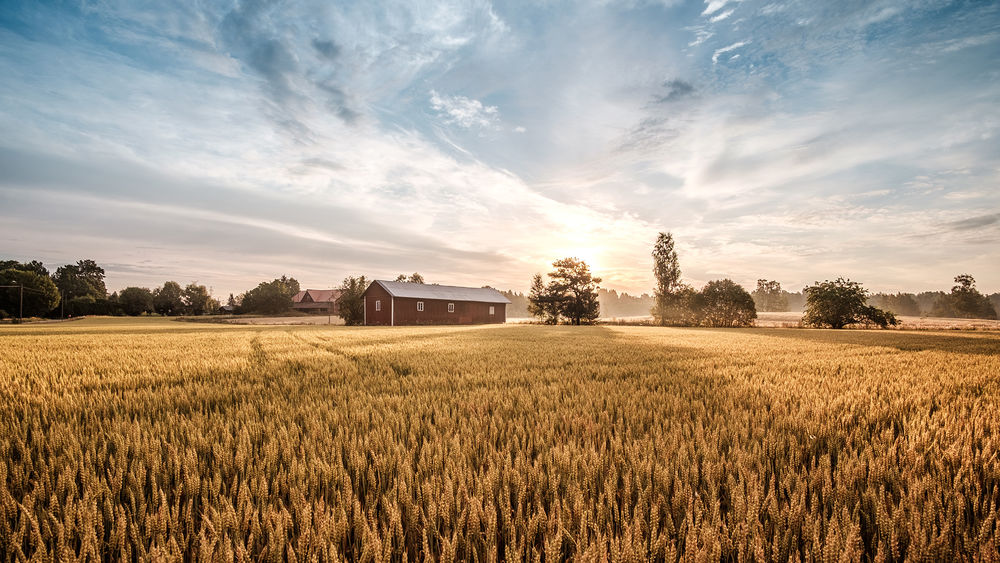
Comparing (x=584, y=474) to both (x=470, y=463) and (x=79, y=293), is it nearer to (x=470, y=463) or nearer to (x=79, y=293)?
(x=470, y=463)

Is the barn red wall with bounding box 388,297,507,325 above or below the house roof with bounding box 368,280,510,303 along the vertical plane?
Answer: below

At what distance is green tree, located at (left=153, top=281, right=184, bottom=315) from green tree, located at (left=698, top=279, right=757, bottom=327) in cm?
10747

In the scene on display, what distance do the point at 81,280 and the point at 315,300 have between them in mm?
59706

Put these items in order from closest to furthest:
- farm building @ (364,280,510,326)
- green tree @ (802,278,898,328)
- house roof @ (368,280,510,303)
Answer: green tree @ (802,278,898,328)
farm building @ (364,280,510,326)
house roof @ (368,280,510,303)

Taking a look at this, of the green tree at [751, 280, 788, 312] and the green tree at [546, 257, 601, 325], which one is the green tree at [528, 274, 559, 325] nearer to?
the green tree at [546, 257, 601, 325]

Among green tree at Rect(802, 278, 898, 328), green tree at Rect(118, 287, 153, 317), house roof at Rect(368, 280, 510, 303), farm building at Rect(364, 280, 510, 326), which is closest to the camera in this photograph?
green tree at Rect(802, 278, 898, 328)

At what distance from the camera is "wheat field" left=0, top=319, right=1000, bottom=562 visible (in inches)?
68.6

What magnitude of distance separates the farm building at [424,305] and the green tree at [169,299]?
69.8 m

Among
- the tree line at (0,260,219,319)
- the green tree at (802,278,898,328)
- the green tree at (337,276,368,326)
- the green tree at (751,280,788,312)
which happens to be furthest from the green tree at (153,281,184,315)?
the green tree at (751,280,788,312)

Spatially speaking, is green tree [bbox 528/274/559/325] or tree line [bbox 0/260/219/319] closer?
green tree [bbox 528/274/559/325]

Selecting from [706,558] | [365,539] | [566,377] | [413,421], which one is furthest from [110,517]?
[566,377]

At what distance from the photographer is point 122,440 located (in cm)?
309

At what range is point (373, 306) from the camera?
49375 millimetres

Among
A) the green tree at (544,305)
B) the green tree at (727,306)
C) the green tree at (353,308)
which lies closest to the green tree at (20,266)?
the green tree at (353,308)
